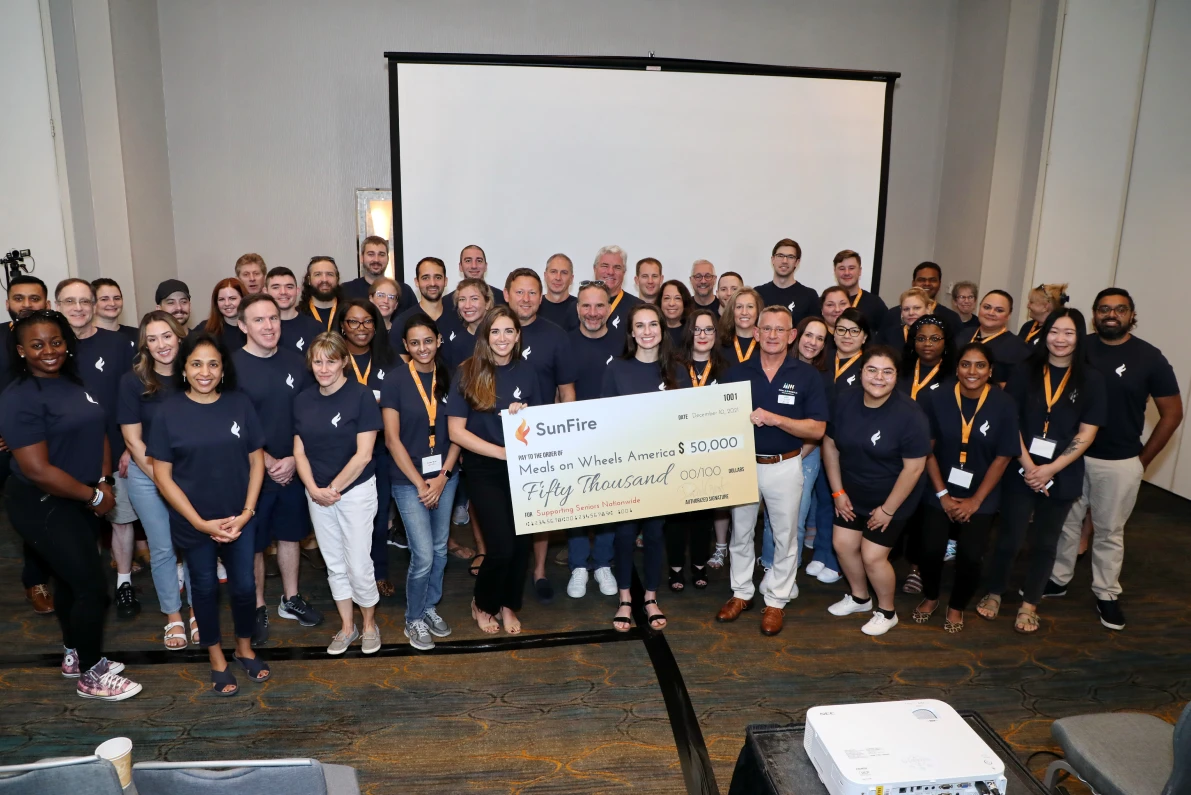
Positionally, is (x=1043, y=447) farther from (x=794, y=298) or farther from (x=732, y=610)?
(x=794, y=298)

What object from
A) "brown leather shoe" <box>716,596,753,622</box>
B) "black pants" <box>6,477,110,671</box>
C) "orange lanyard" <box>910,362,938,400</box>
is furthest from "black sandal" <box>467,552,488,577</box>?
"orange lanyard" <box>910,362,938,400</box>

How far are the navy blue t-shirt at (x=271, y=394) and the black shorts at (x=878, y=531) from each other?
9.44 feet

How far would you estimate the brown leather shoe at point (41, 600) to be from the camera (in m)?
4.30

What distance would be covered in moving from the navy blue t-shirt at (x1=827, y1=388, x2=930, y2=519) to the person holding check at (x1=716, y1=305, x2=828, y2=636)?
0.12m

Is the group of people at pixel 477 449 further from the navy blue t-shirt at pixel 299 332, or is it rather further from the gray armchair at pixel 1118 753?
the gray armchair at pixel 1118 753

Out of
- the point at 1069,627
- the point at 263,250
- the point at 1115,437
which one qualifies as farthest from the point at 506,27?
the point at 1069,627

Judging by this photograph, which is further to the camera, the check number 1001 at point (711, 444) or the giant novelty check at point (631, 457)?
the check number 1001 at point (711, 444)

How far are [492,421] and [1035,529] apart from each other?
117 inches

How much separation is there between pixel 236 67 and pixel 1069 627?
7634 millimetres

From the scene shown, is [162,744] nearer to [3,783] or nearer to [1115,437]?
[3,783]

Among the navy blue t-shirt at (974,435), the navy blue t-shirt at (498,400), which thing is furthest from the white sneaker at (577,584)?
the navy blue t-shirt at (974,435)

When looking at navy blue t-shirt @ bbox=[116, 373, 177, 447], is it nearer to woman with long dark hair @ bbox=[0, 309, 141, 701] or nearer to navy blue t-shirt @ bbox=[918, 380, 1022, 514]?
woman with long dark hair @ bbox=[0, 309, 141, 701]

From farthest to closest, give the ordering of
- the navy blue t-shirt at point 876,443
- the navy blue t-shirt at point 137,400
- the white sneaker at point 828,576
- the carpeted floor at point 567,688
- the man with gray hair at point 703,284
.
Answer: the man with gray hair at point 703,284
the white sneaker at point 828,576
the navy blue t-shirt at point 876,443
the navy blue t-shirt at point 137,400
the carpeted floor at point 567,688

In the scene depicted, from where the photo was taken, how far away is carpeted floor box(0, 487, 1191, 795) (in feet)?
10.5
